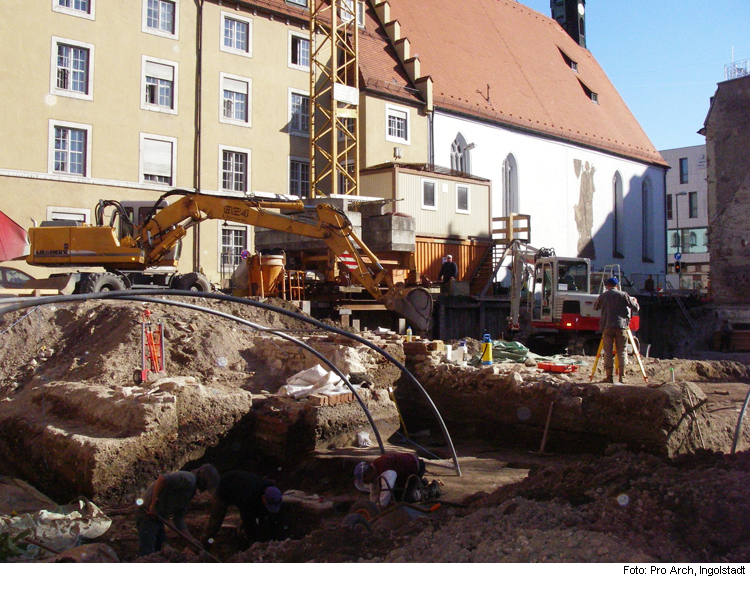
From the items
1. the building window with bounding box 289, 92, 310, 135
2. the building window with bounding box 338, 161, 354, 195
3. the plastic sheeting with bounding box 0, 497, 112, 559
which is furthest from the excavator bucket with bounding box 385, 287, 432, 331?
the building window with bounding box 289, 92, 310, 135

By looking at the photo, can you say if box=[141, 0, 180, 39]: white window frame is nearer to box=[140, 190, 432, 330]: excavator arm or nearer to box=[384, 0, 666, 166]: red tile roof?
box=[140, 190, 432, 330]: excavator arm

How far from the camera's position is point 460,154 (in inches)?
1244

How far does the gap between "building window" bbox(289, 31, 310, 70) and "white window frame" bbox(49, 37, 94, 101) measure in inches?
321

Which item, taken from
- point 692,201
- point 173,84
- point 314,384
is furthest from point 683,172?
point 314,384

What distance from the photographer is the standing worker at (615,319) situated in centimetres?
1084

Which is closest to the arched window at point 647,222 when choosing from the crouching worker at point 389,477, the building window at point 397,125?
the building window at point 397,125

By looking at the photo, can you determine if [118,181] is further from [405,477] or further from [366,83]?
[405,477]

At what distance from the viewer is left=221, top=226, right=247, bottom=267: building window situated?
2508 cm

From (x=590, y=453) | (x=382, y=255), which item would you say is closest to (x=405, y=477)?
(x=590, y=453)

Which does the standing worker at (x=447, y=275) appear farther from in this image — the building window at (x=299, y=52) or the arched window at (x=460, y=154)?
the building window at (x=299, y=52)

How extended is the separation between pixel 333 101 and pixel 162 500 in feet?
75.2

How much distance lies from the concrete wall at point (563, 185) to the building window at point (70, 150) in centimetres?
1508

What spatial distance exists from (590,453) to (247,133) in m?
19.8

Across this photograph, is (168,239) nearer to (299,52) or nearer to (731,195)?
(299,52)
